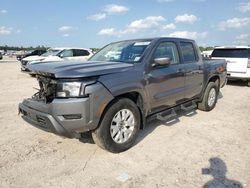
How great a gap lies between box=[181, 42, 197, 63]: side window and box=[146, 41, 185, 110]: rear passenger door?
0.31 meters

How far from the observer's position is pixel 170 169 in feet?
11.4

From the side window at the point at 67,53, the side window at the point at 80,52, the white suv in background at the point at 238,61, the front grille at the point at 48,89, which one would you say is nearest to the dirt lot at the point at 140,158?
the front grille at the point at 48,89

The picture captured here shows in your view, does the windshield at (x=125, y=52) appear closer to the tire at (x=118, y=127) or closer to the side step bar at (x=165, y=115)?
the tire at (x=118, y=127)

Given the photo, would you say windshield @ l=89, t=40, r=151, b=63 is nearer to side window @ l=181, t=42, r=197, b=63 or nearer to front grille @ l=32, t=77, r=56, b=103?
side window @ l=181, t=42, r=197, b=63

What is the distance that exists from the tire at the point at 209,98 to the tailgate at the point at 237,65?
4281 mm

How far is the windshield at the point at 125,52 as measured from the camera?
445cm

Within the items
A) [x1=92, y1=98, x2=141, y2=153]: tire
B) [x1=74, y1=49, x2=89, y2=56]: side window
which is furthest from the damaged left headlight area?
[x1=74, y1=49, x2=89, y2=56]: side window

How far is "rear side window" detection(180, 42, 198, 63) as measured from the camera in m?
5.41

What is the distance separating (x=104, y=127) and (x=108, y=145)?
0.32 meters

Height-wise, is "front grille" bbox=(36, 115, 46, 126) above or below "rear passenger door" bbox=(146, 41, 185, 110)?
below

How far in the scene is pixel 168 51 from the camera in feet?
16.2

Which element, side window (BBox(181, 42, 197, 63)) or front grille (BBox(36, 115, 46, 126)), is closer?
front grille (BBox(36, 115, 46, 126))

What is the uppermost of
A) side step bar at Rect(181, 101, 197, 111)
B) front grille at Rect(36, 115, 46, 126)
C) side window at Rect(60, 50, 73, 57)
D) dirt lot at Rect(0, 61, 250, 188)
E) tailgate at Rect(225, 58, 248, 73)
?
side window at Rect(60, 50, 73, 57)

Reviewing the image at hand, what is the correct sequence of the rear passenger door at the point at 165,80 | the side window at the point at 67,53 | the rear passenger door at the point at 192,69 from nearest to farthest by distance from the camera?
the rear passenger door at the point at 165,80
the rear passenger door at the point at 192,69
the side window at the point at 67,53
